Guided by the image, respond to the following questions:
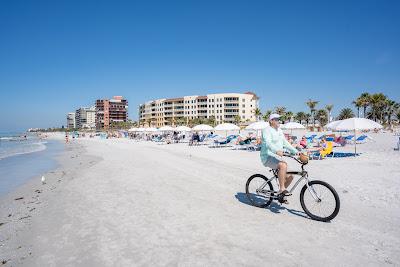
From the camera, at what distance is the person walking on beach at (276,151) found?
548cm

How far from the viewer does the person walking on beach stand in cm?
548

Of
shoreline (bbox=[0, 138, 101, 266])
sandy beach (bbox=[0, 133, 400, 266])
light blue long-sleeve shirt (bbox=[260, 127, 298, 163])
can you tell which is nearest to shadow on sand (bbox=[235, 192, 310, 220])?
sandy beach (bbox=[0, 133, 400, 266])

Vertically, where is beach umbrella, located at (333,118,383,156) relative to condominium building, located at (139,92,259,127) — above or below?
below

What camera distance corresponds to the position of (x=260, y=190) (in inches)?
241

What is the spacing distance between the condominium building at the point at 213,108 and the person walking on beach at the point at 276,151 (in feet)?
349

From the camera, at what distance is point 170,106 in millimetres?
129750

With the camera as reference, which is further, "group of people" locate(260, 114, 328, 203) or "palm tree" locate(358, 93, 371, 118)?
"palm tree" locate(358, 93, 371, 118)

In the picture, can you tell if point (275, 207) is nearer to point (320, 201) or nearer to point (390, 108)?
point (320, 201)

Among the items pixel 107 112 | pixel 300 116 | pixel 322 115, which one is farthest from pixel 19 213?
pixel 107 112

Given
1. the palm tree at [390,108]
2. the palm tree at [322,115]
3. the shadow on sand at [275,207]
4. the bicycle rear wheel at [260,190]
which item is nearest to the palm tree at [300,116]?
the palm tree at [322,115]

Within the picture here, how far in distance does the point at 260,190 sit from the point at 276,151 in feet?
3.71

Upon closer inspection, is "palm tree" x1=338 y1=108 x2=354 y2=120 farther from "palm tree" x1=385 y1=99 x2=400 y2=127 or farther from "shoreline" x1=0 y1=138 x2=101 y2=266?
"shoreline" x1=0 y1=138 x2=101 y2=266

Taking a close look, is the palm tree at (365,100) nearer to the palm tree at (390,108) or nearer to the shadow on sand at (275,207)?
the palm tree at (390,108)

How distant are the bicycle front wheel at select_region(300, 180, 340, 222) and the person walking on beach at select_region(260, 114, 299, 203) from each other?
365 millimetres
